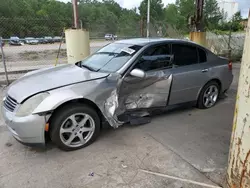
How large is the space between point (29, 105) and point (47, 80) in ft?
1.77

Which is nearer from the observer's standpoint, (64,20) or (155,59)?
(155,59)

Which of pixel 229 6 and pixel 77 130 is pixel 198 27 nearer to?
pixel 77 130

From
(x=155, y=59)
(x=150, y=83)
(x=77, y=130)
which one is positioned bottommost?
(x=77, y=130)

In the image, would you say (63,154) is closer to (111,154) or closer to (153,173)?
(111,154)

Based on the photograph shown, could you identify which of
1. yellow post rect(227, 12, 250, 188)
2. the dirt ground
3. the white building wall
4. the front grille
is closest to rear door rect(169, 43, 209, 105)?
the dirt ground

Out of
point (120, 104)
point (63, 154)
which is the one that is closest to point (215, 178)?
point (120, 104)

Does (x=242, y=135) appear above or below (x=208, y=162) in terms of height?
above

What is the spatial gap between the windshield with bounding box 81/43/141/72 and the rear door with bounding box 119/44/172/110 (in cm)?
21

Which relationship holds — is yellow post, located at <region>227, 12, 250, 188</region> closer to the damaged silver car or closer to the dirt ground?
the dirt ground

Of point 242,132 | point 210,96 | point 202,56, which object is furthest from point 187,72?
point 242,132

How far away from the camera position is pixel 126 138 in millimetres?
3549

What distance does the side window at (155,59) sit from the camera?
12.3 ft

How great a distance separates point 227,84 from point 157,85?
2.10 metres

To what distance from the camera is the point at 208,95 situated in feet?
15.5
